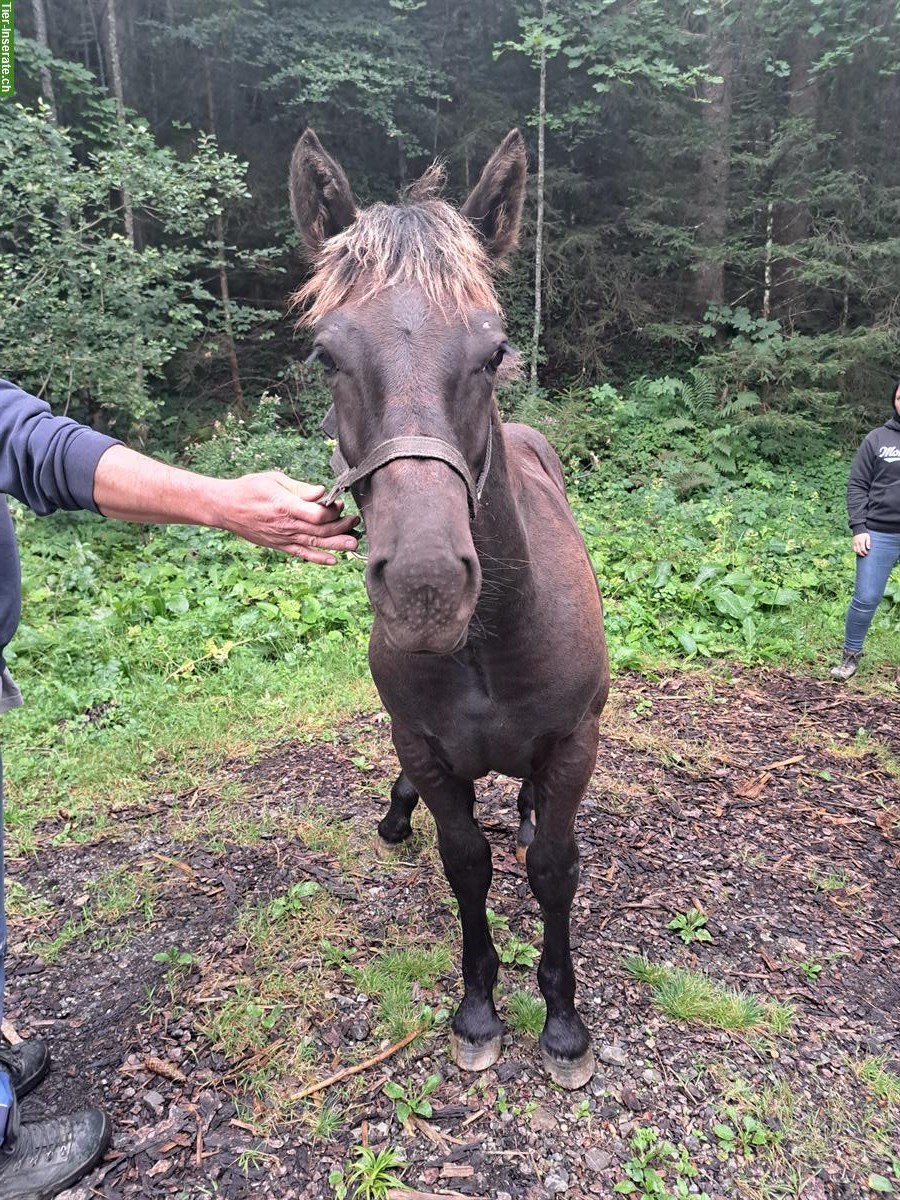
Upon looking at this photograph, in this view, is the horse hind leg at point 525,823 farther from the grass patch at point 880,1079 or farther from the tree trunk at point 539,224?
the tree trunk at point 539,224

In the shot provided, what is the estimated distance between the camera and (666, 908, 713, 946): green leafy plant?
2.97 meters

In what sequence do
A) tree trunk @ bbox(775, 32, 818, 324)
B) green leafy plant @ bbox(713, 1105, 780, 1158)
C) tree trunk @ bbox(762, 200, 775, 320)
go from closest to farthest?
green leafy plant @ bbox(713, 1105, 780, 1158)
tree trunk @ bbox(775, 32, 818, 324)
tree trunk @ bbox(762, 200, 775, 320)

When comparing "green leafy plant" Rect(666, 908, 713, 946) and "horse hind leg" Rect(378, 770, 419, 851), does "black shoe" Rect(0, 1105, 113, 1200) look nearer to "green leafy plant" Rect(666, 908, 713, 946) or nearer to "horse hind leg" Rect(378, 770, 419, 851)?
"horse hind leg" Rect(378, 770, 419, 851)

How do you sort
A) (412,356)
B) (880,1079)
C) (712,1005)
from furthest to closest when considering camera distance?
(712,1005) < (880,1079) < (412,356)

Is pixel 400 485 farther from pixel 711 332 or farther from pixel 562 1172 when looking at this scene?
pixel 711 332

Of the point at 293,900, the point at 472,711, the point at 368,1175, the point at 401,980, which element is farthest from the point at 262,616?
the point at 368,1175

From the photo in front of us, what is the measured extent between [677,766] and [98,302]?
25.7ft

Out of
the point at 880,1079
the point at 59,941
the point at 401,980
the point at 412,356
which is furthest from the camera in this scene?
the point at 59,941

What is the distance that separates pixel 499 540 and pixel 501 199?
984 mm

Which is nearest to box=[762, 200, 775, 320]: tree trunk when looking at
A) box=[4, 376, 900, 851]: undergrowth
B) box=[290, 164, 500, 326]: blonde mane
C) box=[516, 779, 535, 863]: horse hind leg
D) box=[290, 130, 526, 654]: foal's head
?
box=[4, 376, 900, 851]: undergrowth

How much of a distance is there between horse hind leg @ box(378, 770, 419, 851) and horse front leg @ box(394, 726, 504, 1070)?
1039mm

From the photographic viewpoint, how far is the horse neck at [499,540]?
1.86 meters

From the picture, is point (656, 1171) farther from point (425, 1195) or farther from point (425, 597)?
point (425, 597)

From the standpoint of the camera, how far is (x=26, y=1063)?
8.05 feet
